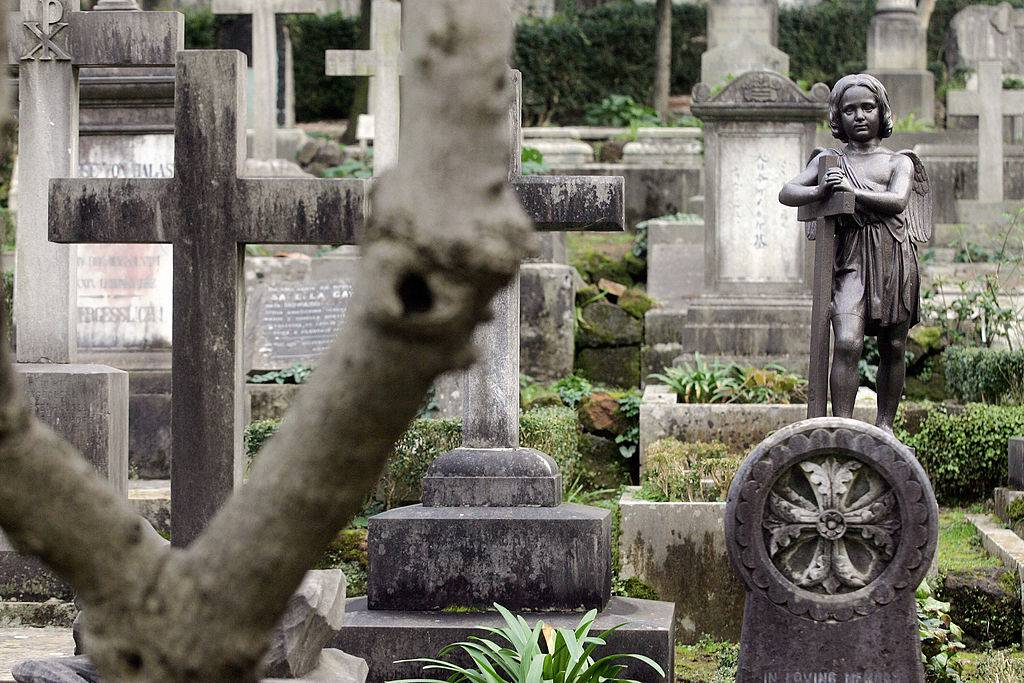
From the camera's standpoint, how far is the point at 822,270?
22.5 feet

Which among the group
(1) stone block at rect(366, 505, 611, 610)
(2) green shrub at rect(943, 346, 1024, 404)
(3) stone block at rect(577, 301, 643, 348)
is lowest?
(1) stone block at rect(366, 505, 611, 610)

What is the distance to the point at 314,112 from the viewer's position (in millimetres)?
26484

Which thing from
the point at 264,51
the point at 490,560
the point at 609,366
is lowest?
the point at 490,560

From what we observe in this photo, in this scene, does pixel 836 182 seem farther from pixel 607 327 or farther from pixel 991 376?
pixel 607 327

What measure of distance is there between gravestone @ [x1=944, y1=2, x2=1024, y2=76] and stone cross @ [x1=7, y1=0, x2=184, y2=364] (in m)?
19.7

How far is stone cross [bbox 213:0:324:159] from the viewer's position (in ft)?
46.9

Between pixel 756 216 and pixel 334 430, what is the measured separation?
10.7m

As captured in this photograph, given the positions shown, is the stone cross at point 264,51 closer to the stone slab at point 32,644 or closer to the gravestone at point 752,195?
the gravestone at point 752,195

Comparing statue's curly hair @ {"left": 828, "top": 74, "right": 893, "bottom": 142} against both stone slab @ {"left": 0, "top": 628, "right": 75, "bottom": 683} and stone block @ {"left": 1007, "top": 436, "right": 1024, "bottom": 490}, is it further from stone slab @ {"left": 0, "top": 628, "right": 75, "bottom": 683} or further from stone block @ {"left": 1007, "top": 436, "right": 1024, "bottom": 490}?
stone slab @ {"left": 0, "top": 628, "right": 75, "bottom": 683}

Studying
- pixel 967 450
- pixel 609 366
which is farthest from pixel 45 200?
pixel 967 450

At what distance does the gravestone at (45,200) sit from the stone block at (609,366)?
500 cm

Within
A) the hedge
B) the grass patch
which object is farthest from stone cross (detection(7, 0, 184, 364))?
the grass patch

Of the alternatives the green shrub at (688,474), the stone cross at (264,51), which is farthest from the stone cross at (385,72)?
the green shrub at (688,474)

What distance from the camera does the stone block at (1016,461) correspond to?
884 cm
